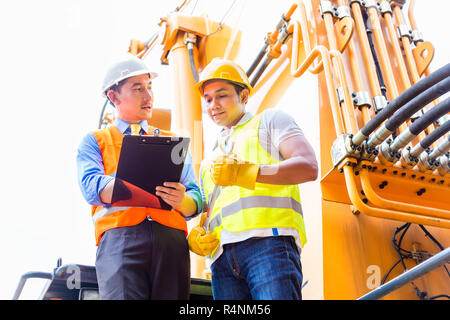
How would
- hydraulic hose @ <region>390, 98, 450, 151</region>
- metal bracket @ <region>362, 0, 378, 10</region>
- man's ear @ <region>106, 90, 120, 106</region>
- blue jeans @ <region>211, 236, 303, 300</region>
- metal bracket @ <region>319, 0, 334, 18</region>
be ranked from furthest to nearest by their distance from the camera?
metal bracket @ <region>362, 0, 378, 10</region> → metal bracket @ <region>319, 0, 334, 18</region> → man's ear @ <region>106, 90, 120, 106</region> → hydraulic hose @ <region>390, 98, 450, 151</region> → blue jeans @ <region>211, 236, 303, 300</region>

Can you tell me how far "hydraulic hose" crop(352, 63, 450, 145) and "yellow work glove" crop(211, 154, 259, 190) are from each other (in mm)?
1043

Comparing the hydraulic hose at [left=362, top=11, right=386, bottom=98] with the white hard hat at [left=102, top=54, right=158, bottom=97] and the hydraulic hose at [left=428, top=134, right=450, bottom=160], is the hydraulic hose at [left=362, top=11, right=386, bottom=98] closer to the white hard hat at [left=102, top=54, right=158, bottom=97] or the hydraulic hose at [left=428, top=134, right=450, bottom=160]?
the hydraulic hose at [left=428, top=134, right=450, bottom=160]

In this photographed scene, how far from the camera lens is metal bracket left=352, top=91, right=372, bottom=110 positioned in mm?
3967

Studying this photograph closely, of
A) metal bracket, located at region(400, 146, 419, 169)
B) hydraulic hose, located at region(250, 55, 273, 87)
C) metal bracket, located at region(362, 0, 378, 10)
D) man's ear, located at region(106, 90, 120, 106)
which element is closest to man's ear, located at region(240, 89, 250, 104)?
man's ear, located at region(106, 90, 120, 106)

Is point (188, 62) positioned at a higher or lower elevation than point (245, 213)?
higher

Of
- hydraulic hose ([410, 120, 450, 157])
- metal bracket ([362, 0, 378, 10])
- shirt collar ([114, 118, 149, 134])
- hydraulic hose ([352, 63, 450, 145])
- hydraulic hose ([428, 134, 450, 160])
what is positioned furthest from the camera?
metal bracket ([362, 0, 378, 10])

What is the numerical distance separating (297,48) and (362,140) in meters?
1.40

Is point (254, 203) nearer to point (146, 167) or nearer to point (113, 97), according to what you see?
point (146, 167)

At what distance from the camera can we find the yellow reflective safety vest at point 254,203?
8.27 feet

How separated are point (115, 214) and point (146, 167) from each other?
1.08 feet

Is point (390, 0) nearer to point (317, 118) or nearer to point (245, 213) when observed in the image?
point (317, 118)

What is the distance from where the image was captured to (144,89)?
297cm

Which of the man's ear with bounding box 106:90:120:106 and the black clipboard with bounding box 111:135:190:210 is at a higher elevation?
the man's ear with bounding box 106:90:120:106
